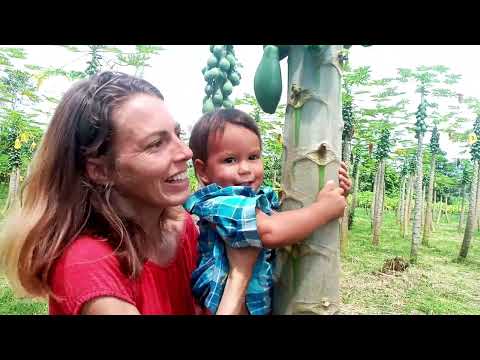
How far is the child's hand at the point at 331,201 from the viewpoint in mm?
800

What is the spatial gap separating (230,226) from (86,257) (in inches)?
10.7

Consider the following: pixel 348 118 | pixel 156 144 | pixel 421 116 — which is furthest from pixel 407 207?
pixel 156 144

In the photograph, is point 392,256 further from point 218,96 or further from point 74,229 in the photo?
point 74,229

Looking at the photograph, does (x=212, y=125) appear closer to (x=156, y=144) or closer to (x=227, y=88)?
(x=156, y=144)

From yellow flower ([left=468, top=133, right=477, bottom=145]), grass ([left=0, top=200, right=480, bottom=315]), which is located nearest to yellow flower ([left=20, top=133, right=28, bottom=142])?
grass ([left=0, top=200, right=480, bottom=315])

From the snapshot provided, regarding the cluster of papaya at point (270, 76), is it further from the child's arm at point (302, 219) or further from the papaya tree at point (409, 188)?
Result: the papaya tree at point (409, 188)

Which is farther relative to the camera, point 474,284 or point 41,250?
point 474,284

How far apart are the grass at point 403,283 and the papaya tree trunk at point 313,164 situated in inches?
133

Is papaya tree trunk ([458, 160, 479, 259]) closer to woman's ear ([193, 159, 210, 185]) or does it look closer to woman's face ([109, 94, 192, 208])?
woman's ear ([193, 159, 210, 185])

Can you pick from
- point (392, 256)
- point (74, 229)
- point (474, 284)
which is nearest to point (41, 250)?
point (74, 229)

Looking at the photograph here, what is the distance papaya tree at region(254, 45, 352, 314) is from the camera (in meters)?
0.80

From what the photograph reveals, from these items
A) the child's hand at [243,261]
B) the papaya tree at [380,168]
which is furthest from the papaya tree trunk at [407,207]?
the child's hand at [243,261]

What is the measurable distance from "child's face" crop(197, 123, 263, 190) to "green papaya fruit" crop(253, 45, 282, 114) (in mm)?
94

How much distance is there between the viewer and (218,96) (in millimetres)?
2377
